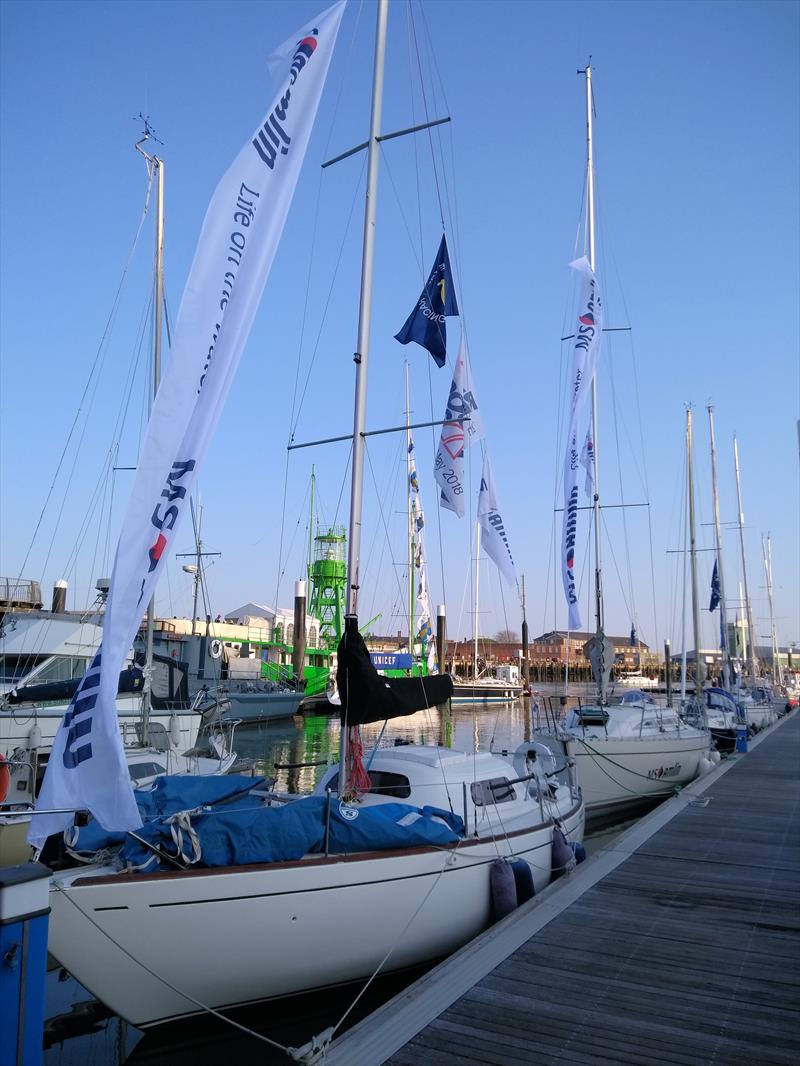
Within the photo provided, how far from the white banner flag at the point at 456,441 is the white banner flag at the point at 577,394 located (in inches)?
274

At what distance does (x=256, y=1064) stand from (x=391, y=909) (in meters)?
1.64

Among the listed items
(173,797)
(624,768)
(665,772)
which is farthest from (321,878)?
(665,772)

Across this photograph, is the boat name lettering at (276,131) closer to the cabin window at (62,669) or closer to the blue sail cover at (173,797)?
the blue sail cover at (173,797)

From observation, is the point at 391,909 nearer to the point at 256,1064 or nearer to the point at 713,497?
the point at 256,1064

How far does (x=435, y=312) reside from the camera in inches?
432

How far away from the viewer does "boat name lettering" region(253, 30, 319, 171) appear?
25.1ft

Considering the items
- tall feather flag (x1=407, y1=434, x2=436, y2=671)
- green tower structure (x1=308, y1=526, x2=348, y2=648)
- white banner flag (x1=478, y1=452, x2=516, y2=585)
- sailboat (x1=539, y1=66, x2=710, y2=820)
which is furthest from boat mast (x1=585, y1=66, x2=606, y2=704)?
green tower structure (x1=308, y1=526, x2=348, y2=648)

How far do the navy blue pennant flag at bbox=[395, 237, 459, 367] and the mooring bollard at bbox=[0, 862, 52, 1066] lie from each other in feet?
27.5

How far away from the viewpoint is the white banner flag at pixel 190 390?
5324 millimetres

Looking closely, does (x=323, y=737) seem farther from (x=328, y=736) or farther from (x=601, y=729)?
(x=601, y=729)

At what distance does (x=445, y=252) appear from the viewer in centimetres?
1103

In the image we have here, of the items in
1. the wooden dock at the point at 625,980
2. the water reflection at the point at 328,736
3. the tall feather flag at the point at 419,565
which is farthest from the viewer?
the tall feather flag at the point at 419,565

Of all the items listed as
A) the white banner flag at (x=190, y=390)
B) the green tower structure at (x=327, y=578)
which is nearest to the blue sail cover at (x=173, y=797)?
the white banner flag at (x=190, y=390)

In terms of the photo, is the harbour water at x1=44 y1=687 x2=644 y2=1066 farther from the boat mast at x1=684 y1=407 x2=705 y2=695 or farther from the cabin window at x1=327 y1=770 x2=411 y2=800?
the boat mast at x1=684 y1=407 x2=705 y2=695
